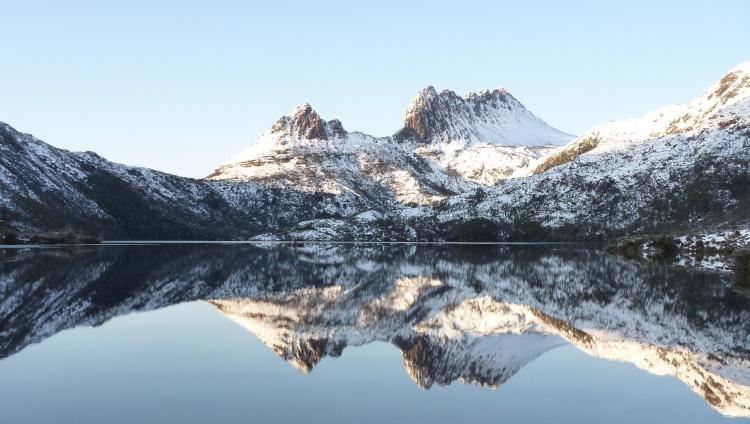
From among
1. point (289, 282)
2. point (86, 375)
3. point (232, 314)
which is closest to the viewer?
point (86, 375)

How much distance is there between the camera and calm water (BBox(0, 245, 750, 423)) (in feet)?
63.4

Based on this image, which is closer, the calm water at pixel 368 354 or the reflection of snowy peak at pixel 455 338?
the calm water at pixel 368 354

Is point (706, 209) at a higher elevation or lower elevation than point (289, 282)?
higher

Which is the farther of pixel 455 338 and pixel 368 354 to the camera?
pixel 455 338

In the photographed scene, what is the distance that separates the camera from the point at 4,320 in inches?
1275

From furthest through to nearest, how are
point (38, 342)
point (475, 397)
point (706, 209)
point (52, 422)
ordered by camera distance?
point (706, 209) < point (38, 342) < point (475, 397) < point (52, 422)

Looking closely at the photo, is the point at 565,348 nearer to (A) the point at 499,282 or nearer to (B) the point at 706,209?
(A) the point at 499,282

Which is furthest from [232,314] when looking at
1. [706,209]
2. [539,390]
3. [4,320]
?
[706,209]

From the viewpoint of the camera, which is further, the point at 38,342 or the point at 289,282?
the point at 289,282

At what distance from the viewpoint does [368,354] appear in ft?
93.2

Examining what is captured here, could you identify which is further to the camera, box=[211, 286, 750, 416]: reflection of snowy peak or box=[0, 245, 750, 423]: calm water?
box=[211, 286, 750, 416]: reflection of snowy peak

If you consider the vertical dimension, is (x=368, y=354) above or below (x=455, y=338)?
below

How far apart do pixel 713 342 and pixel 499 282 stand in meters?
33.6

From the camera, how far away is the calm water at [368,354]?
19.3 m
